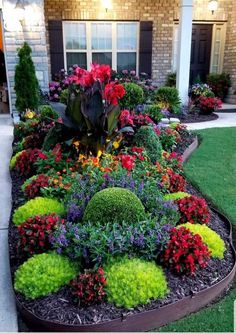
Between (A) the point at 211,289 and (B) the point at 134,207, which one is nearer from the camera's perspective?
(A) the point at 211,289

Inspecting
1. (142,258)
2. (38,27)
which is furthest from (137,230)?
(38,27)

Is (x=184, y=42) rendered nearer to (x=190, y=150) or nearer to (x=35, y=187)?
(x=190, y=150)

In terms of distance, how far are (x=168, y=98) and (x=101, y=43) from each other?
2.88 metres

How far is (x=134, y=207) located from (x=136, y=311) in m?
0.77

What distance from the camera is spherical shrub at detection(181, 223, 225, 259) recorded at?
8.30ft

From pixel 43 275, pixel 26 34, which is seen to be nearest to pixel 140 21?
pixel 26 34

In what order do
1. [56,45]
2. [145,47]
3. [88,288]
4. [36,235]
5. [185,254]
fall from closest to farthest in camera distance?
[88,288] → [185,254] → [36,235] → [56,45] → [145,47]

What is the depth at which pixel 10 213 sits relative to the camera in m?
3.33

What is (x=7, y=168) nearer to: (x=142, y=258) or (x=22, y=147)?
(x=22, y=147)

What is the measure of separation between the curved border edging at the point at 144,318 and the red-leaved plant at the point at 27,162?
2.13m

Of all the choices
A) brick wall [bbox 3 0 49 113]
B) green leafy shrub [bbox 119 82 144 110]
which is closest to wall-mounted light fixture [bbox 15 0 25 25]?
brick wall [bbox 3 0 49 113]

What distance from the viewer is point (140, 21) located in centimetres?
941

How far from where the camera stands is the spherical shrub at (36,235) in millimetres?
2404

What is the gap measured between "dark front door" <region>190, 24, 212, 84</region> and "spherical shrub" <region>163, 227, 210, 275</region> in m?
8.99
